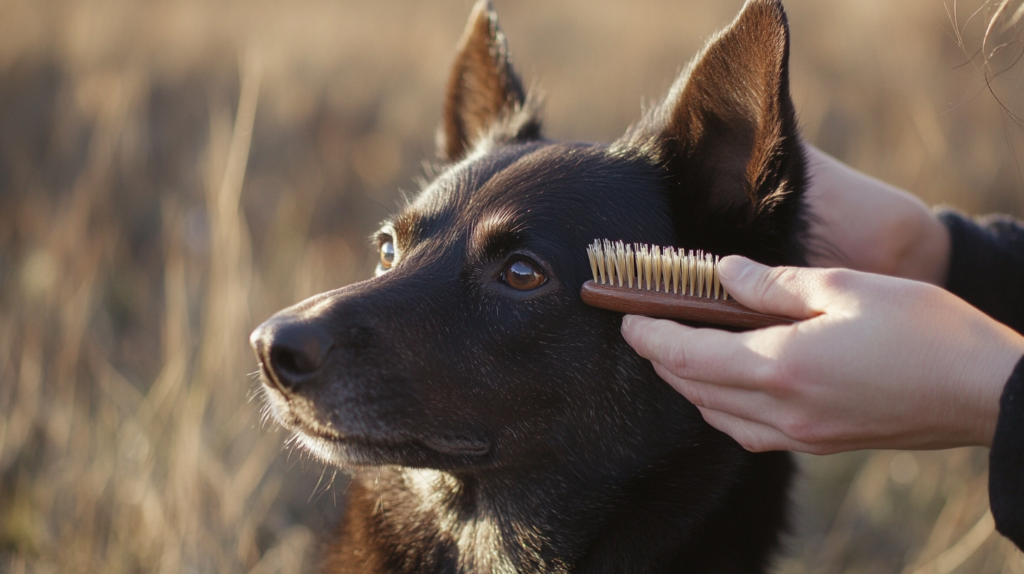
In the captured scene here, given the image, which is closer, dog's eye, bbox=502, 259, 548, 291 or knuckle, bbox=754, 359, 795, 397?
knuckle, bbox=754, 359, 795, 397

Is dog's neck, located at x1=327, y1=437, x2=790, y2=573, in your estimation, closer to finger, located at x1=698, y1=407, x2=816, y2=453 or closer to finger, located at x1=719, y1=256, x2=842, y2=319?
finger, located at x1=698, y1=407, x2=816, y2=453

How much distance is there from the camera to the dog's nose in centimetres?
147

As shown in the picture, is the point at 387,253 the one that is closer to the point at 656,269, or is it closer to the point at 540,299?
the point at 540,299

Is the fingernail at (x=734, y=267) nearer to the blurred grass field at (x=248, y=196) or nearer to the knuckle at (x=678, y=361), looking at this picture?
the knuckle at (x=678, y=361)

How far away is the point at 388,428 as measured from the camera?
1600 millimetres

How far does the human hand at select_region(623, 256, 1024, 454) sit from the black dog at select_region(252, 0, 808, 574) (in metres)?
0.42

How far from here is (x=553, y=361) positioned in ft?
5.65

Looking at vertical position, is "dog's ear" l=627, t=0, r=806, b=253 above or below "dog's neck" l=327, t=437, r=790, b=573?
above

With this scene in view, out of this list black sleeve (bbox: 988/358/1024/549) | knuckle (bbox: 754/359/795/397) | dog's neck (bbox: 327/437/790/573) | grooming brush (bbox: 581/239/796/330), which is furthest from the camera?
dog's neck (bbox: 327/437/790/573)

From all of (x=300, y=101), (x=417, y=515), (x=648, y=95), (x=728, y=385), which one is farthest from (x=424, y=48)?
(x=728, y=385)

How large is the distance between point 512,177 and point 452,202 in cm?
18

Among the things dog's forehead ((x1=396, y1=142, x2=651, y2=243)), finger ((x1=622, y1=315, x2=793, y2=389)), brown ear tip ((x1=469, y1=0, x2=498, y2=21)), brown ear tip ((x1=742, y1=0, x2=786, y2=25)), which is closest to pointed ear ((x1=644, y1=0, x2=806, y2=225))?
brown ear tip ((x1=742, y1=0, x2=786, y2=25))

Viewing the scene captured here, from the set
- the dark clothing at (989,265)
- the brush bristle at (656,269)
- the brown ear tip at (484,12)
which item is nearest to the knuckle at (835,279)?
the brush bristle at (656,269)

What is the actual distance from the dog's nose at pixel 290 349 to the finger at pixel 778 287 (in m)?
0.84
